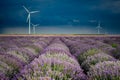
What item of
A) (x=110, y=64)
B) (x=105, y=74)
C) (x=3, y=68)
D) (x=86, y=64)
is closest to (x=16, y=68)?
(x=3, y=68)

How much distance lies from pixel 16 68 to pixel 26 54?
409 centimetres

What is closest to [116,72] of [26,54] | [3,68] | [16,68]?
[3,68]

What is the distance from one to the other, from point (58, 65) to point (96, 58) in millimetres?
3042

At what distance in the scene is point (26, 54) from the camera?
13.8 metres

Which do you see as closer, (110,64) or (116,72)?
(116,72)

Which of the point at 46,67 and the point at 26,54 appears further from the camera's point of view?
the point at 26,54

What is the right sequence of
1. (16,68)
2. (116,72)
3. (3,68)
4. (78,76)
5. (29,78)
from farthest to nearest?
(16,68), (3,68), (78,76), (116,72), (29,78)

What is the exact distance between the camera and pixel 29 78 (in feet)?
18.5

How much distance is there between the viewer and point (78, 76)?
21.9ft

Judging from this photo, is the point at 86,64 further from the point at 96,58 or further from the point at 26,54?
the point at 26,54

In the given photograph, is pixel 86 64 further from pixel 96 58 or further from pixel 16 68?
pixel 16 68

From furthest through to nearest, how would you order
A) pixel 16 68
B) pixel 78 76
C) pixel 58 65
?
1. pixel 16 68
2. pixel 58 65
3. pixel 78 76

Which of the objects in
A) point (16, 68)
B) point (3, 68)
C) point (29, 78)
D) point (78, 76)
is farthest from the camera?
point (16, 68)

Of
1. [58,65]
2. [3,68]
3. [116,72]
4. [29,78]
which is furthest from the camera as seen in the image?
[3,68]
